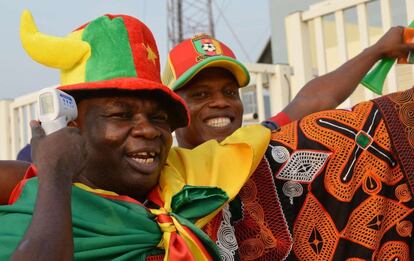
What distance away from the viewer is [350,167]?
1.92 metres

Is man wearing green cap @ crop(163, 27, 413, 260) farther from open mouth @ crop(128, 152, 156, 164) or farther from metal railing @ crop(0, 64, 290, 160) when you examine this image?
metal railing @ crop(0, 64, 290, 160)

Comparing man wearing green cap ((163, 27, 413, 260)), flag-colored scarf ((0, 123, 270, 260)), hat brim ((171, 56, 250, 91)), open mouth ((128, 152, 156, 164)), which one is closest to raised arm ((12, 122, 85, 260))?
flag-colored scarf ((0, 123, 270, 260))

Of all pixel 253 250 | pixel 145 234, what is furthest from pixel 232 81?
pixel 145 234

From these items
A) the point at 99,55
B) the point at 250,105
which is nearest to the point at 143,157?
the point at 99,55

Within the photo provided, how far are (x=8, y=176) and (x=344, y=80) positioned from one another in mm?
1260

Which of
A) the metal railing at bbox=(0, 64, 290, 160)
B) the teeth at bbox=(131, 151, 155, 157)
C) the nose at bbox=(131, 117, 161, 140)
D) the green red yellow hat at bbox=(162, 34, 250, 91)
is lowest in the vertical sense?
the metal railing at bbox=(0, 64, 290, 160)

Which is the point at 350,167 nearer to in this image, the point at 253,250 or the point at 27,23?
the point at 253,250

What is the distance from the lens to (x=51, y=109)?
1381 mm

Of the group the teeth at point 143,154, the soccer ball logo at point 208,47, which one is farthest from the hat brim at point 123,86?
the soccer ball logo at point 208,47

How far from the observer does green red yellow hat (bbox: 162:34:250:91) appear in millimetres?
2420

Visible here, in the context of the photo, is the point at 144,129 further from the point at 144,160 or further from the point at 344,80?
the point at 344,80

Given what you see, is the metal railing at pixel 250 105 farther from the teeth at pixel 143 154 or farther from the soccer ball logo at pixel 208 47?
the teeth at pixel 143 154

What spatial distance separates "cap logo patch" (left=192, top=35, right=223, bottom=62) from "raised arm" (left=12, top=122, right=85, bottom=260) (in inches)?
44.0

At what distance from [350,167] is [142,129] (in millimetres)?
657
